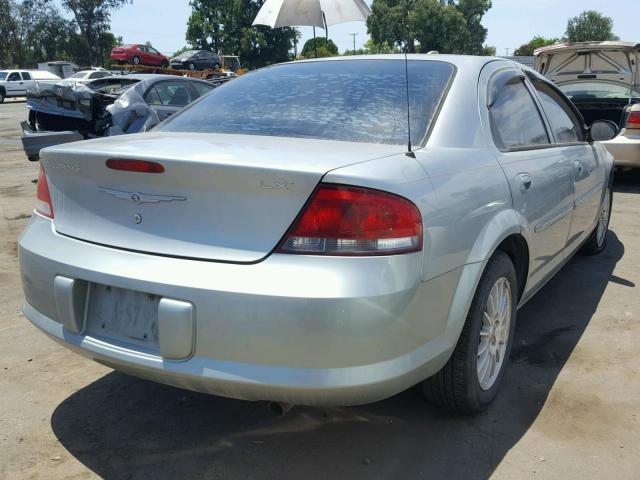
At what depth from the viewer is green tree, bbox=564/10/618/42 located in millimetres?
89375

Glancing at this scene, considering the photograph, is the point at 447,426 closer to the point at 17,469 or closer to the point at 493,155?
the point at 493,155

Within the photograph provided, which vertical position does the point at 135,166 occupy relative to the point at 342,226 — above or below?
above

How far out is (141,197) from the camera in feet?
7.07

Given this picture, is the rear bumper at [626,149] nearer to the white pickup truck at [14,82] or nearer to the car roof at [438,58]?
the car roof at [438,58]

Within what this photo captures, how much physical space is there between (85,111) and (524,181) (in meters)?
6.73

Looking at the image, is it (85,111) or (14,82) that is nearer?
(85,111)

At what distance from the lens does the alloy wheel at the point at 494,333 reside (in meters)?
2.65

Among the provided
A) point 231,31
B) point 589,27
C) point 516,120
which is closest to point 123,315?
point 516,120

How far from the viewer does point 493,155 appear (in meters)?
2.69

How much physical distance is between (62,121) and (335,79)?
21.7 feet

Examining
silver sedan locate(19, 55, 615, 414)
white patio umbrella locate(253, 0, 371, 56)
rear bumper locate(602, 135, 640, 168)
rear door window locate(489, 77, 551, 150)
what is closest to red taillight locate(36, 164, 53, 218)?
silver sedan locate(19, 55, 615, 414)

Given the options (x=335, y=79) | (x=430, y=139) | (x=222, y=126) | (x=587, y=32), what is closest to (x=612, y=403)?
(x=430, y=139)

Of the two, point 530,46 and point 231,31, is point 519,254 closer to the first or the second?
point 231,31

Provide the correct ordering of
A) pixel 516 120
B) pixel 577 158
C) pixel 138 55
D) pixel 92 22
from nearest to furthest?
pixel 516 120 → pixel 577 158 → pixel 138 55 → pixel 92 22
